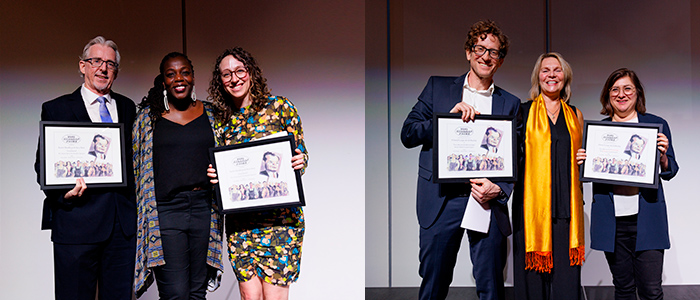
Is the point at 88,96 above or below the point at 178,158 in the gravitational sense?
above

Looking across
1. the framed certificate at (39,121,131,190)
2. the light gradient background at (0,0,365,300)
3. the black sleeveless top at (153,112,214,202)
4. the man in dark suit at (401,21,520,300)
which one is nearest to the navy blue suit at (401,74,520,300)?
the man in dark suit at (401,21,520,300)

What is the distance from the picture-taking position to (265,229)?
251cm

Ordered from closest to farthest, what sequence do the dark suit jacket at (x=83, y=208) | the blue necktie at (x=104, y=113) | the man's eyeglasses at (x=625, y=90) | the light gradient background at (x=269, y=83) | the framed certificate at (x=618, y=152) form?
the dark suit jacket at (x=83, y=208)
the blue necktie at (x=104, y=113)
the framed certificate at (x=618, y=152)
the man's eyeglasses at (x=625, y=90)
the light gradient background at (x=269, y=83)

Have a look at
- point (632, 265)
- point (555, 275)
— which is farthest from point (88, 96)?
point (632, 265)

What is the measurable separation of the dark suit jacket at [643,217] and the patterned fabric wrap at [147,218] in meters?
2.08

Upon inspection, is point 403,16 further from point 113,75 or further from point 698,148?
point 698,148

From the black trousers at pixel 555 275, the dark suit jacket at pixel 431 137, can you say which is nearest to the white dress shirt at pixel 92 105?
the dark suit jacket at pixel 431 137

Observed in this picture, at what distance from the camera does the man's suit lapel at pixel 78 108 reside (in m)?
2.61

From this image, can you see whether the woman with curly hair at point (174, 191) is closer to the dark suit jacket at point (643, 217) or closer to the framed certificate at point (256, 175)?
the framed certificate at point (256, 175)

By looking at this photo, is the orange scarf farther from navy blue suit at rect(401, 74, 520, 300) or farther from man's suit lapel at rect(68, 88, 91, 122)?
man's suit lapel at rect(68, 88, 91, 122)

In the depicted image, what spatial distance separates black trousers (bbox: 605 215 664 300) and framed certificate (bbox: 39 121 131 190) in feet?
8.75

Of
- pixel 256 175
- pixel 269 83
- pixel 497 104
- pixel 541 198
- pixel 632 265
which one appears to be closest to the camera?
pixel 256 175

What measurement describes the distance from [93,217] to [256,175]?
81cm

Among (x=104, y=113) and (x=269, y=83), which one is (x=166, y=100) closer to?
(x=104, y=113)
